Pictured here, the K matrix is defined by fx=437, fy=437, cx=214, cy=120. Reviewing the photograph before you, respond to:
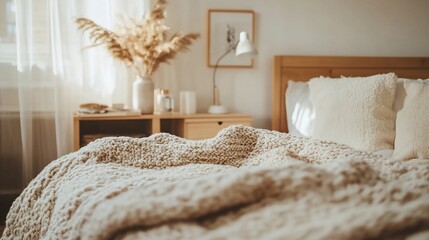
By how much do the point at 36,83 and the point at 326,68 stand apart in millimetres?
1983

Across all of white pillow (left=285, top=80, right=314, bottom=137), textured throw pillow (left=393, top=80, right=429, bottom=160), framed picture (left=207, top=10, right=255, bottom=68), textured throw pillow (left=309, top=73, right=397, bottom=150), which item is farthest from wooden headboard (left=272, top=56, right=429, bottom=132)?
textured throw pillow (left=393, top=80, right=429, bottom=160)

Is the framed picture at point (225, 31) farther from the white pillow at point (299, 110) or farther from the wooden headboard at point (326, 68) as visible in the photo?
the white pillow at point (299, 110)

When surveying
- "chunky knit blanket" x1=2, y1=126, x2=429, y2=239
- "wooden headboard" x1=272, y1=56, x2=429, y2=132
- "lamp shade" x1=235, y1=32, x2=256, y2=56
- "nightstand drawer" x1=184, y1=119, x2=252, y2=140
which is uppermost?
"lamp shade" x1=235, y1=32, x2=256, y2=56

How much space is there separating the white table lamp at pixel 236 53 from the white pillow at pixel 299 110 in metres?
0.39

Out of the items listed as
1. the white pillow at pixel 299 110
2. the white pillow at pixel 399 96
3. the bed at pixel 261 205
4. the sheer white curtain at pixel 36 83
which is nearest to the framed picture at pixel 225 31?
the white pillow at pixel 299 110

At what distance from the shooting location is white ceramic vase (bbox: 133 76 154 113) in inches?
111

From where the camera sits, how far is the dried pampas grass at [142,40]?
2752mm

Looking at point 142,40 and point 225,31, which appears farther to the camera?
point 225,31

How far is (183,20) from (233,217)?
2638mm

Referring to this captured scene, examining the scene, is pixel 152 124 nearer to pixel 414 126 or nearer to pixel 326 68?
pixel 326 68

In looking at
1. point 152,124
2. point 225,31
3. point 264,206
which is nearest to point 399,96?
point 225,31

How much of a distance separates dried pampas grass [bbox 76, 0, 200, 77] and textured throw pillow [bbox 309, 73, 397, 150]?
1052 mm

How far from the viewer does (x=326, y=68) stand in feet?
10.4

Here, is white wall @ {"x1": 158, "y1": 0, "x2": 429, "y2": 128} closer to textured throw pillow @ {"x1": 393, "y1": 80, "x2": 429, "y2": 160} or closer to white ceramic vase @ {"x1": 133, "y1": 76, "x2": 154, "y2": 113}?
white ceramic vase @ {"x1": 133, "y1": 76, "x2": 154, "y2": 113}
